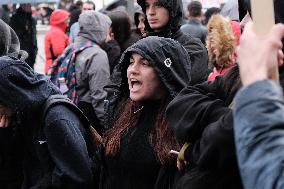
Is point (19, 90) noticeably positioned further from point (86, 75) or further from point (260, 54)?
point (86, 75)

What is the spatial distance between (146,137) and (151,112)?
0.58 ft

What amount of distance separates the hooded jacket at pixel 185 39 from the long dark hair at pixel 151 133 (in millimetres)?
1255

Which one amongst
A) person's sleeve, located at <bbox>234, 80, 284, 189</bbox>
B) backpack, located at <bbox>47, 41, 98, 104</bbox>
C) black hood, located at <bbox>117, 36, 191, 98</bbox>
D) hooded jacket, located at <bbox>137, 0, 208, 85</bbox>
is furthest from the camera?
backpack, located at <bbox>47, 41, 98, 104</bbox>

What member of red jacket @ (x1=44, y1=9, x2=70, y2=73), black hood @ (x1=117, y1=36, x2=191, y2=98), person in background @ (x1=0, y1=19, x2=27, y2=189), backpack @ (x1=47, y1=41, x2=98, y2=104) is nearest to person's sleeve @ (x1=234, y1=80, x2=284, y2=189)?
black hood @ (x1=117, y1=36, x2=191, y2=98)

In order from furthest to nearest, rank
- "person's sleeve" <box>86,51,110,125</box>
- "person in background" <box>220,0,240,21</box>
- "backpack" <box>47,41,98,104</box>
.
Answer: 1. "backpack" <box>47,41,98,104</box>
2. "person's sleeve" <box>86,51,110,125</box>
3. "person in background" <box>220,0,240,21</box>

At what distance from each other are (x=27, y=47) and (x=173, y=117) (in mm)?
11008

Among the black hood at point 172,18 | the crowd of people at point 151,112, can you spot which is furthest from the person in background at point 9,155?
the black hood at point 172,18

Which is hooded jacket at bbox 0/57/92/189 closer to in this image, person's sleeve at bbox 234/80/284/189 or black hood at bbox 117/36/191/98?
black hood at bbox 117/36/191/98

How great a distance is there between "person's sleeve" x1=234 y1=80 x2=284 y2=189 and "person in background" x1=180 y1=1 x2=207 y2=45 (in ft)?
26.2

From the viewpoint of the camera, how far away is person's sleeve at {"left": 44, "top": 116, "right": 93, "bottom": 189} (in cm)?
356

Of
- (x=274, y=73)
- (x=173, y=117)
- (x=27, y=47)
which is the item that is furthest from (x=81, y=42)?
(x=27, y=47)

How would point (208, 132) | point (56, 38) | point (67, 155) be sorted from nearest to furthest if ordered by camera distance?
point (208, 132), point (67, 155), point (56, 38)

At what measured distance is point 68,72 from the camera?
654 centimetres

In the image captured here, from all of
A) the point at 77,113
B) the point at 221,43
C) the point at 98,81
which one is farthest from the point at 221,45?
the point at 77,113
